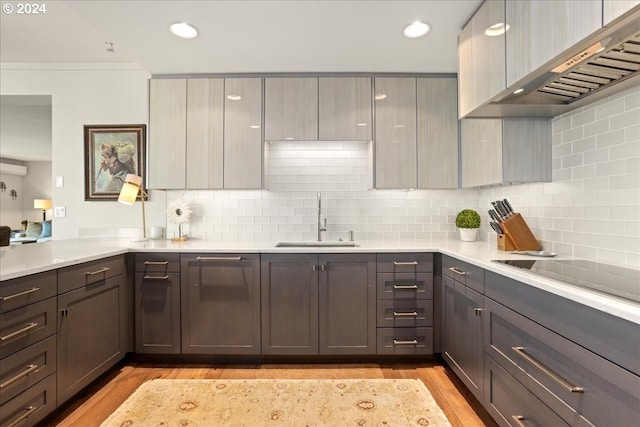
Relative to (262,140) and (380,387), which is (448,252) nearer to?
(380,387)

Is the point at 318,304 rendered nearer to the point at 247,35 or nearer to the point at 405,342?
the point at 405,342

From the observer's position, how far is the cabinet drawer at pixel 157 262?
248 centimetres

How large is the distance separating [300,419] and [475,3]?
106 inches

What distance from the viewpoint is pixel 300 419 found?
73.3 inches

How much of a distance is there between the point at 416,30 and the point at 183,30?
1616mm

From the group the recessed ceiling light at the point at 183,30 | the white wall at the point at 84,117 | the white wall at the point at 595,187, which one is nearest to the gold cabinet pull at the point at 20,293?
the white wall at the point at 84,117

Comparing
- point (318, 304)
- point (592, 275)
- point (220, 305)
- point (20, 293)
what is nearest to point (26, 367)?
point (20, 293)

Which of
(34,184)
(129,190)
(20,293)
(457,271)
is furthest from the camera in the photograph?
(34,184)

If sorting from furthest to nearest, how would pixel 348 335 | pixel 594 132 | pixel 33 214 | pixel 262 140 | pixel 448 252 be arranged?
pixel 33 214
pixel 262 140
pixel 348 335
pixel 448 252
pixel 594 132

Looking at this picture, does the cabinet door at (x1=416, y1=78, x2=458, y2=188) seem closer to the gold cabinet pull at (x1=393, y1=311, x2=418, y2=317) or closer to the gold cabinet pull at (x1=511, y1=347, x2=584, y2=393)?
the gold cabinet pull at (x1=393, y1=311, x2=418, y2=317)

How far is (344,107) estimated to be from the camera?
2.81 m

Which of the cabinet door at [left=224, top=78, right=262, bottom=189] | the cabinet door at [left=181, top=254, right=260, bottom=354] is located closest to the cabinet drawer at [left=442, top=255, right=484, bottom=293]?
the cabinet door at [left=181, top=254, right=260, bottom=354]

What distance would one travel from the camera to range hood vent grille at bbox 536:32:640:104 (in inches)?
49.2

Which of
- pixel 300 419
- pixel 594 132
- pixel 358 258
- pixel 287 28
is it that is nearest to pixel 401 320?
pixel 358 258
